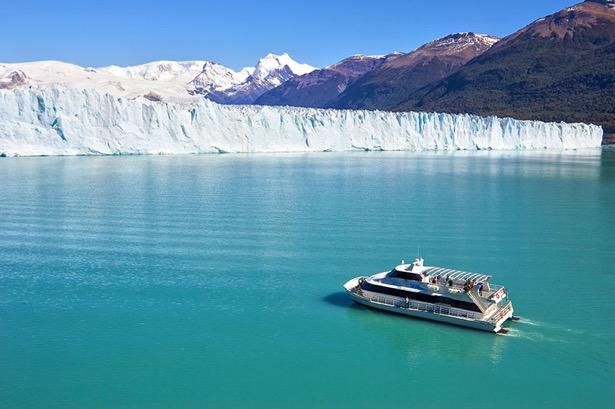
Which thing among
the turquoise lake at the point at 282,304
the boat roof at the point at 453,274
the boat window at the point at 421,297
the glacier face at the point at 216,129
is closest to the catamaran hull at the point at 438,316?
the turquoise lake at the point at 282,304

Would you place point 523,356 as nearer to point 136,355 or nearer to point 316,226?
point 136,355

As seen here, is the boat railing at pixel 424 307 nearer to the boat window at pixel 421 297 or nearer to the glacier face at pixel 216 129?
the boat window at pixel 421 297

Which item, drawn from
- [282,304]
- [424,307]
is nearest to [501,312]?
[424,307]

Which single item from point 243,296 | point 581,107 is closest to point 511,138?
point 581,107

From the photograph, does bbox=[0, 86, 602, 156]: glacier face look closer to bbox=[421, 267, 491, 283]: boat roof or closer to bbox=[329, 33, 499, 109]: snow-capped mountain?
bbox=[421, 267, 491, 283]: boat roof

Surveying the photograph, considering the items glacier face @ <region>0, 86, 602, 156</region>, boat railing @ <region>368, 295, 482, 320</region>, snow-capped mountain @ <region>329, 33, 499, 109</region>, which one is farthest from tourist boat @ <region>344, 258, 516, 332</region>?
snow-capped mountain @ <region>329, 33, 499, 109</region>

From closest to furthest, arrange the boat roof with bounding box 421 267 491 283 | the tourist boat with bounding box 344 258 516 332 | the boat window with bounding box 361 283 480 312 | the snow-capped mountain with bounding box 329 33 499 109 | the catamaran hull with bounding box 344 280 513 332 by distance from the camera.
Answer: the catamaran hull with bounding box 344 280 513 332
the tourist boat with bounding box 344 258 516 332
the boat window with bounding box 361 283 480 312
the boat roof with bounding box 421 267 491 283
the snow-capped mountain with bounding box 329 33 499 109

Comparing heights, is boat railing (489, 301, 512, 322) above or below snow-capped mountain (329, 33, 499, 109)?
below
